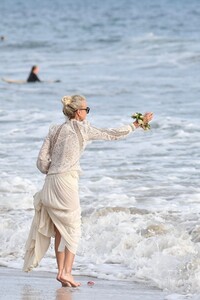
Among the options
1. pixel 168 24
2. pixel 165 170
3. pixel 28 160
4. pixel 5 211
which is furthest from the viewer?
pixel 168 24

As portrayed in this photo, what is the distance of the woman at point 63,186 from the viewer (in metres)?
8.72

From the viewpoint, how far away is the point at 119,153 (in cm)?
1709

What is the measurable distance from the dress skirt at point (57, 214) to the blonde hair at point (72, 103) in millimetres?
502

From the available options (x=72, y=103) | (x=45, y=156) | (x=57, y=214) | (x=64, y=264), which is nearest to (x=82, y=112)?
(x=72, y=103)

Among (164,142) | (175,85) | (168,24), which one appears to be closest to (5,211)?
(164,142)

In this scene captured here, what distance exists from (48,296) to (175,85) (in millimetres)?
20709

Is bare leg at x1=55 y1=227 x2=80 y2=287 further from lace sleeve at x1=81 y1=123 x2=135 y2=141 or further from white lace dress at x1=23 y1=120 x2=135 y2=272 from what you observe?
lace sleeve at x1=81 y1=123 x2=135 y2=141

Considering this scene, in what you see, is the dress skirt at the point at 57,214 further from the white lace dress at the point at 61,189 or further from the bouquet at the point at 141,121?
the bouquet at the point at 141,121

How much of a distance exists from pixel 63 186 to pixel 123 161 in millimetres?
7590

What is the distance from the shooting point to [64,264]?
8844mm

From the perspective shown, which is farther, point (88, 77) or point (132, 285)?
point (88, 77)

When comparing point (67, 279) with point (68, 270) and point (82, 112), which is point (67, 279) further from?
point (82, 112)

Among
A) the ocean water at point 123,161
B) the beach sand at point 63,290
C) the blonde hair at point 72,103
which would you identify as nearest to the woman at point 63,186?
the blonde hair at point 72,103

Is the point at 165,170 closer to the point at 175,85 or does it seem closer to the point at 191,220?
the point at 191,220
